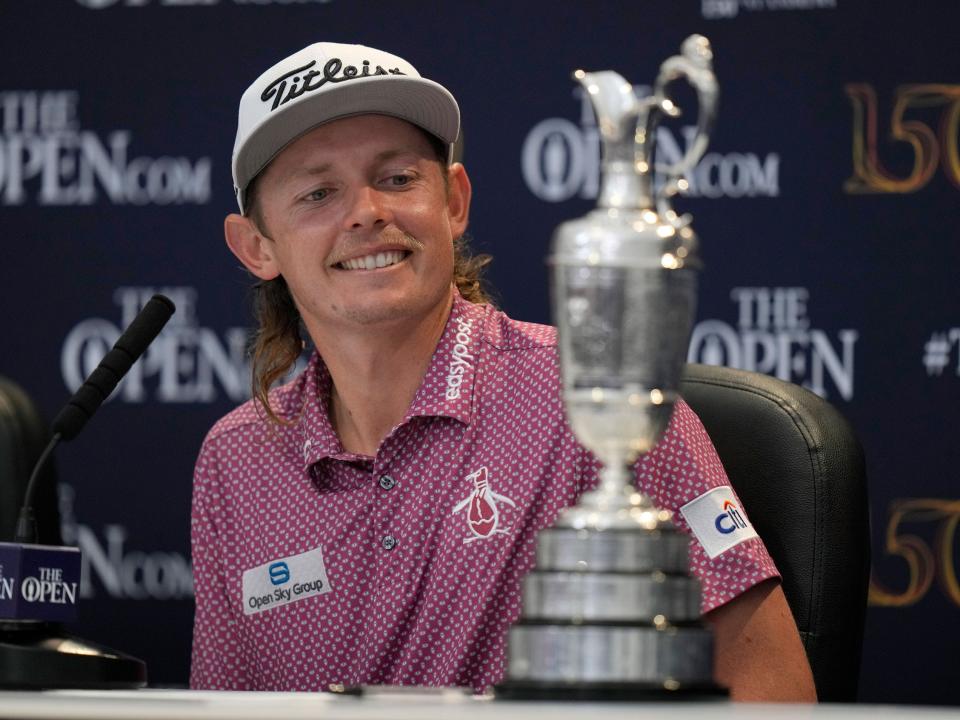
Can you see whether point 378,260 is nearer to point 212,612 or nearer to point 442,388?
point 442,388

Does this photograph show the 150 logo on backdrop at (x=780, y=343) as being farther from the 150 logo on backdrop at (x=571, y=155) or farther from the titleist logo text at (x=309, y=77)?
the titleist logo text at (x=309, y=77)

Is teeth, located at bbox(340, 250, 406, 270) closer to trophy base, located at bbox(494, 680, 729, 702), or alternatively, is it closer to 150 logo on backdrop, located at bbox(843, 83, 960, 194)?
trophy base, located at bbox(494, 680, 729, 702)

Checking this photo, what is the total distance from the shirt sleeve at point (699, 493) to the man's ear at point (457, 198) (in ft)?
1.60

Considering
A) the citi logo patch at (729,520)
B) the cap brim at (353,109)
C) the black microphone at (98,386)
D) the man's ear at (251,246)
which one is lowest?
the citi logo patch at (729,520)

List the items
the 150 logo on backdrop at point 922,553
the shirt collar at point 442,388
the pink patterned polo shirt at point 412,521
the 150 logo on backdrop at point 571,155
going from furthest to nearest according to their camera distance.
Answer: the 150 logo on backdrop at point 571,155 → the 150 logo on backdrop at point 922,553 → the shirt collar at point 442,388 → the pink patterned polo shirt at point 412,521

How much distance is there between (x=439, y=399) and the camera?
75.3 inches

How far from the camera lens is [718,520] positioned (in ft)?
5.60

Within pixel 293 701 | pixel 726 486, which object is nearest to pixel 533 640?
pixel 293 701

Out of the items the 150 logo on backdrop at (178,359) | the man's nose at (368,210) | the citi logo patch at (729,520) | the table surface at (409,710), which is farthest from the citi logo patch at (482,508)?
the 150 logo on backdrop at (178,359)

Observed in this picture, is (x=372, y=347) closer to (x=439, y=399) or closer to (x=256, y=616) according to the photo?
(x=439, y=399)

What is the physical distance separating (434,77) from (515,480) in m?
1.34

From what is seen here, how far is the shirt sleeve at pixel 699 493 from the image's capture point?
65.1 inches

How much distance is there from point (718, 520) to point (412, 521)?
359 mm

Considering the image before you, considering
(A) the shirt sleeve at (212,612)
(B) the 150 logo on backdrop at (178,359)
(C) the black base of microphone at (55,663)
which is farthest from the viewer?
(B) the 150 logo on backdrop at (178,359)
